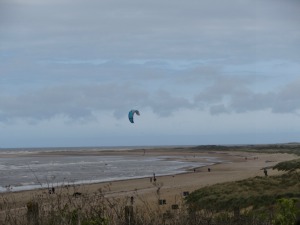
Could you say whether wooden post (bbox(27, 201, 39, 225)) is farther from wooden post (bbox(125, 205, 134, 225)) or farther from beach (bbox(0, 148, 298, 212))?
wooden post (bbox(125, 205, 134, 225))

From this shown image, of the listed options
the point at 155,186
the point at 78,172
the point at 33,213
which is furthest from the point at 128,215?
the point at 78,172

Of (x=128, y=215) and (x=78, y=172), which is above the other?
(x=128, y=215)

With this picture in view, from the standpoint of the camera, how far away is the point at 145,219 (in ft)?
19.8

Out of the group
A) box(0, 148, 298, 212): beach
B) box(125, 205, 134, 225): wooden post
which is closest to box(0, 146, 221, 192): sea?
box(0, 148, 298, 212): beach

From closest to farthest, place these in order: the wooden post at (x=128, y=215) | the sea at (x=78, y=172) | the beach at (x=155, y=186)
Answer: the wooden post at (x=128, y=215) < the beach at (x=155, y=186) < the sea at (x=78, y=172)

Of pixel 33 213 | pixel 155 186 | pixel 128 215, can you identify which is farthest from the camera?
pixel 155 186

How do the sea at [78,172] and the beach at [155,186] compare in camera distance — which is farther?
the sea at [78,172]

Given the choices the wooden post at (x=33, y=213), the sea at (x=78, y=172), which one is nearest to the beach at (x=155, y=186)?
the wooden post at (x=33, y=213)

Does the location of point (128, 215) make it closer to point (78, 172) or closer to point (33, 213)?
point (33, 213)

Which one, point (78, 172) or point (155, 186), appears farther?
point (78, 172)

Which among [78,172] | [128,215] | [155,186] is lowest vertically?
[78,172]

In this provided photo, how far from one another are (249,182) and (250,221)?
46.7 feet

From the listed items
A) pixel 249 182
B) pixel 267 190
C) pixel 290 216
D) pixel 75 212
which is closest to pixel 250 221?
pixel 290 216

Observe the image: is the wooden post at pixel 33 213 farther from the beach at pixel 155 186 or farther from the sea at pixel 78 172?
the sea at pixel 78 172
